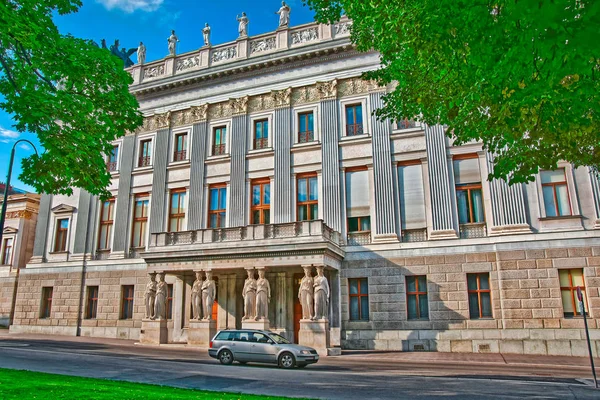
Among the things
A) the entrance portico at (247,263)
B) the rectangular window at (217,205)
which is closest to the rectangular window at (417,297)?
the entrance portico at (247,263)

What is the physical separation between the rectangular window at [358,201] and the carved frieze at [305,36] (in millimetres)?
9490

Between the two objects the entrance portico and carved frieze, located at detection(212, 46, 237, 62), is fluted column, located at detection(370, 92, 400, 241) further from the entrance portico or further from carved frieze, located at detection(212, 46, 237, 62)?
carved frieze, located at detection(212, 46, 237, 62)

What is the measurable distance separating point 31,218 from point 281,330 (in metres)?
28.1

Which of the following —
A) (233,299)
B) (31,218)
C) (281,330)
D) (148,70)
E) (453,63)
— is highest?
(148,70)

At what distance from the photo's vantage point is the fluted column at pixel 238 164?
94.1ft

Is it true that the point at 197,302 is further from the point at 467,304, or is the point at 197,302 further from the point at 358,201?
the point at 467,304

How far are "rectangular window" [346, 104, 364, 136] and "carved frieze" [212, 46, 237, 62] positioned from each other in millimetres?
9688

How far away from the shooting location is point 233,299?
26.3 meters

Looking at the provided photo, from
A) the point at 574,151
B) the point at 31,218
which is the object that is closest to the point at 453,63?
the point at 574,151

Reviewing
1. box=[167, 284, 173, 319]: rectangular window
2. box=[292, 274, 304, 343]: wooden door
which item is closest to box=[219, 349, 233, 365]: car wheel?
box=[292, 274, 304, 343]: wooden door

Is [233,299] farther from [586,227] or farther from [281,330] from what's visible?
[586,227]

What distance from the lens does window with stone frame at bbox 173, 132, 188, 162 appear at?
31828mm

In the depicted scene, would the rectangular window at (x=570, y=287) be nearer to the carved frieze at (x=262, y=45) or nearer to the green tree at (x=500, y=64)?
the green tree at (x=500, y=64)

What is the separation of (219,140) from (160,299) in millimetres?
11524
